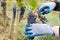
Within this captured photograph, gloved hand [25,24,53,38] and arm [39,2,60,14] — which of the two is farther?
arm [39,2,60,14]

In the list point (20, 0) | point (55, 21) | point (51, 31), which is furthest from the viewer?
point (55, 21)

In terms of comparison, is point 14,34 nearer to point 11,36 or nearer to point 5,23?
point 11,36

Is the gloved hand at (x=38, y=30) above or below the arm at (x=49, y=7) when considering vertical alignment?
below

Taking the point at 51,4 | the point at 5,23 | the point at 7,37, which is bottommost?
the point at 7,37

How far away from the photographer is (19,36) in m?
2.62

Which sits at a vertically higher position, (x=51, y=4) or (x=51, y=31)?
(x=51, y=4)

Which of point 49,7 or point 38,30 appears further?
point 49,7

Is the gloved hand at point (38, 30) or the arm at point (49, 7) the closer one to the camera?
the gloved hand at point (38, 30)

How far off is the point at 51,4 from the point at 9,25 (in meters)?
0.99

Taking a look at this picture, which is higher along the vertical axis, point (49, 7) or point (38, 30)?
point (49, 7)

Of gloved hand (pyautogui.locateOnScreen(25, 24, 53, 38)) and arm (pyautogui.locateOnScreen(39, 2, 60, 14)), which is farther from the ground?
arm (pyautogui.locateOnScreen(39, 2, 60, 14))

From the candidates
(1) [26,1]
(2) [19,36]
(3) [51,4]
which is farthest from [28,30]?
(2) [19,36]

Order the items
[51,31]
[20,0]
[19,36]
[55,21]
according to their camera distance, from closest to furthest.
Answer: [51,31] → [20,0] → [19,36] → [55,21]

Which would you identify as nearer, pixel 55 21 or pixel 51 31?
pixel 51 31
